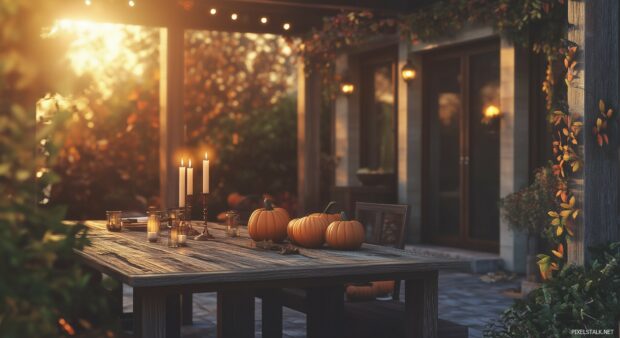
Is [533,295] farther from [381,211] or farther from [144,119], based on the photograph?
[144,119]

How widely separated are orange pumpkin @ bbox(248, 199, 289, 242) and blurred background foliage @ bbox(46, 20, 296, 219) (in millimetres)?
3960

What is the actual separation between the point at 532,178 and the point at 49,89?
299 inches

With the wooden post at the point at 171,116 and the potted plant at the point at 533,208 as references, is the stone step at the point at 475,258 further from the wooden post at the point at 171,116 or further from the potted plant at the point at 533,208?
the wooden post at the point at 171,116

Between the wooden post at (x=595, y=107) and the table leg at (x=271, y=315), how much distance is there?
1.63m

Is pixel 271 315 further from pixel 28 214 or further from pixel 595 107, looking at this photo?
pixel 28 214

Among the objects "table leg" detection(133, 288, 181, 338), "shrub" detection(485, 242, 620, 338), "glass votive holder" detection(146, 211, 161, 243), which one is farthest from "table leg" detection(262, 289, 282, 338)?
"table leg" detection(133, 288, 181, 338)

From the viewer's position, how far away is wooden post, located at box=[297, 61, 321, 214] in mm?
10492

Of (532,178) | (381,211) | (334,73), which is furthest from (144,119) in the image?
(381,211)

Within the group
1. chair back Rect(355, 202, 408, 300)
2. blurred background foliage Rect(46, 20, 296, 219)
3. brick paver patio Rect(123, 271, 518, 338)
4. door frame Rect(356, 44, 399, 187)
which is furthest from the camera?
blurred background foliage Rect(46, 20, 296, 219)

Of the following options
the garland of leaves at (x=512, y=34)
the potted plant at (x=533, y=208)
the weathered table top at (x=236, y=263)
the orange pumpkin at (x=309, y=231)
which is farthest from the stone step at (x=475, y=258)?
the weathered table top at (x=236, y=263)

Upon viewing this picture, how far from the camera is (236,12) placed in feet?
31.5

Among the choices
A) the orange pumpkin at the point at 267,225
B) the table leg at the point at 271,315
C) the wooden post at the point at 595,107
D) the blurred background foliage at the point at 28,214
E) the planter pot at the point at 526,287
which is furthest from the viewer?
the planter pot at the point at 526,287

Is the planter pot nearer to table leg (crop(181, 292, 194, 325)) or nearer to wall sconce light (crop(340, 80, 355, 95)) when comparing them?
table leg (crop(181, 292, 194, 325))

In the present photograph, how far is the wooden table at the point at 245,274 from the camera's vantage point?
312 cm
